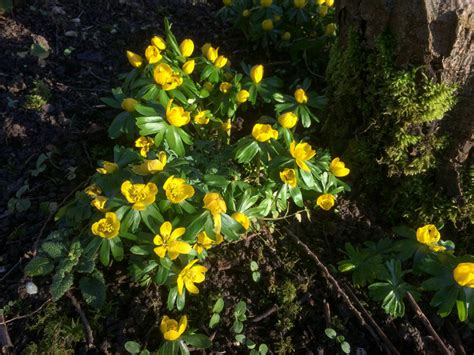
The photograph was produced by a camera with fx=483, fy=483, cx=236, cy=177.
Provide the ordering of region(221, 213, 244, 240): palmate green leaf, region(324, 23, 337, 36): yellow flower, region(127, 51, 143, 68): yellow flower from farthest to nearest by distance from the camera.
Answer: region(324, 23, 337, 36): yellow flower, region(127, 51, 143, 68): yellow flower, region(221, 213, 244, 240): palmate green leaf

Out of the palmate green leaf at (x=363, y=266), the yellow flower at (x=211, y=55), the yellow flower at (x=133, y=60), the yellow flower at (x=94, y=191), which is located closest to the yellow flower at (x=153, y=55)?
the yellow flower at (x=133, y=60)

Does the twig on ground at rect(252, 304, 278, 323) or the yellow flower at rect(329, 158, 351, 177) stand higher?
the yellow flower at rect(329, 158, 351, 177)

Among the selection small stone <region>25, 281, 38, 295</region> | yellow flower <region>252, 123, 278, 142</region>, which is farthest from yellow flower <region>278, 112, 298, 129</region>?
small stone <region>25, 281, 38, 295</region>

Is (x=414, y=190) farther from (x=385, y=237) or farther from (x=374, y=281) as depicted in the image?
(x=374, y=281)

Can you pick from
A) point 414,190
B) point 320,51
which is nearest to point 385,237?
point 414,190

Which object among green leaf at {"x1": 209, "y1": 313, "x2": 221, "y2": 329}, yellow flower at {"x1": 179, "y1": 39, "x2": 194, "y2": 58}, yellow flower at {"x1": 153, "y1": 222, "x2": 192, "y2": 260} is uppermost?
yellow flower at {"x1": 179, "y1": 39, "x2": 194, "y2": 58}

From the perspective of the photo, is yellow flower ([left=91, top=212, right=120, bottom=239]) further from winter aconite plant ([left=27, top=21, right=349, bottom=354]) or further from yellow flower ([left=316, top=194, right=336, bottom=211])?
yellow flower ([left=316, top=194, right=336, bottom=211])
